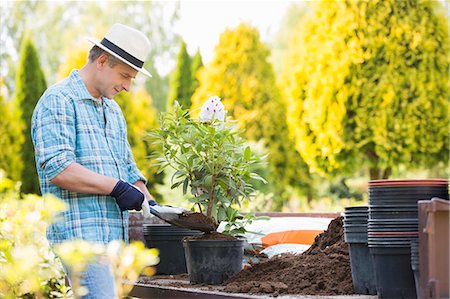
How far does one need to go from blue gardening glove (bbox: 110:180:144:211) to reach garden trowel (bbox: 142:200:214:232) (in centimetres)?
33

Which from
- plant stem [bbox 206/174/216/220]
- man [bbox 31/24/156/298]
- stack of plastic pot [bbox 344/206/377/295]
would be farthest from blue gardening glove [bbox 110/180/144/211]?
stack of plastic pot [bbox 344/206/377/295]

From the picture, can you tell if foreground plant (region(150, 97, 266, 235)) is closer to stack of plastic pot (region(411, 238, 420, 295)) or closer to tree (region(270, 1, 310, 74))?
stack of plastic pot (region(411, 238, 420, 295))

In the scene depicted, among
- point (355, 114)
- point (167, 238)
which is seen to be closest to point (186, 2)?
point (355, 114)

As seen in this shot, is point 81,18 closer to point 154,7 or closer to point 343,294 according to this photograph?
point 154,7

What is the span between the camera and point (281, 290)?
10.5 feet

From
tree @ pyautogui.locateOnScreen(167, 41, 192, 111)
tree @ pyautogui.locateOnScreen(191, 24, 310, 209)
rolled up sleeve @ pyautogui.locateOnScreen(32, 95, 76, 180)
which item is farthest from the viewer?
tree @ pyautogui.locateOnScreen(167, 41, 192, 111)

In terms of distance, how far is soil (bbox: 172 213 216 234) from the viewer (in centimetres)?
368

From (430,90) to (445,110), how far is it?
0.41 metres

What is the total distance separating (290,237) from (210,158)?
2.80ft

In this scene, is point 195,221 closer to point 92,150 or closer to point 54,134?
point 92,150

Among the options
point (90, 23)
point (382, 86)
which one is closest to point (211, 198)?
point (382, 86)

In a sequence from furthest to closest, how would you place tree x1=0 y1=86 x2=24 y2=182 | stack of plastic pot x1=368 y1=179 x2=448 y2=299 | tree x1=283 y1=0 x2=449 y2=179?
tree x1=0 y1=86 x2=24 y2=182, tree x1=283 y1=0 x2=449 y2=179, stack of plastic pot x1=368 y1=179 x2=448 y2=299

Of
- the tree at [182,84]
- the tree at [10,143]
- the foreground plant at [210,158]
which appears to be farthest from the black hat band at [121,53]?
Answer: the tree at [182,84]

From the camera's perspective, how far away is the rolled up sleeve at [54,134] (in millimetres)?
3094
